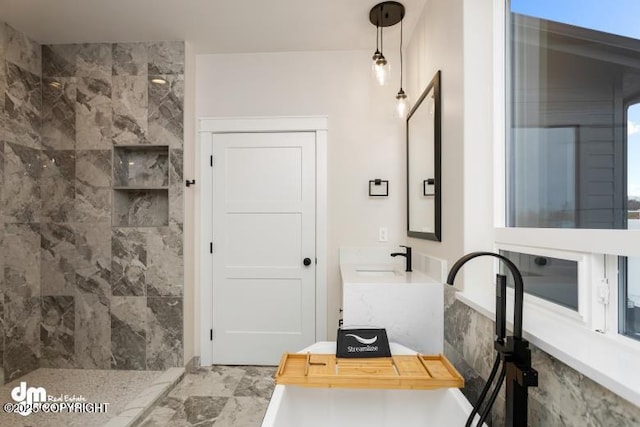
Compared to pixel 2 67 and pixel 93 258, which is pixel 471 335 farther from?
pixel 2 67

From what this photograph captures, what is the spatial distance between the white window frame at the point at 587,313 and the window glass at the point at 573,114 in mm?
66

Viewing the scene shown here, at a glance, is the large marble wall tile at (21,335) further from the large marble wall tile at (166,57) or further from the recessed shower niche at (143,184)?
the large marble wall tile at (166,57)

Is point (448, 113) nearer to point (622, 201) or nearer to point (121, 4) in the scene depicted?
point (622, 201)

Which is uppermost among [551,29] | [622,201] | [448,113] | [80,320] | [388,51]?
[388,51]

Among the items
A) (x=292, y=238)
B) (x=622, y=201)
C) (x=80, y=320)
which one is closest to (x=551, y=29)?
(x=622, y=201)

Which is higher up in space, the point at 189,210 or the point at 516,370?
the point at 189,210

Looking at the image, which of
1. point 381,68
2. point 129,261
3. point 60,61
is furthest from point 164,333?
point 381,68

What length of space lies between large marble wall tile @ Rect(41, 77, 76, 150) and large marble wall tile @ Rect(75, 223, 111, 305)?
0.72 m

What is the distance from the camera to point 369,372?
4.03ft

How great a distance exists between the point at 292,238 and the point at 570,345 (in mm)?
2140

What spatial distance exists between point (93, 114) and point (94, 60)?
17.6 inches

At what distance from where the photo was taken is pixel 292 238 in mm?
2789

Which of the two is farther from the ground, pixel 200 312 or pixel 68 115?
pixel 68 115

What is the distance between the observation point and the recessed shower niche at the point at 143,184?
9.17ft
